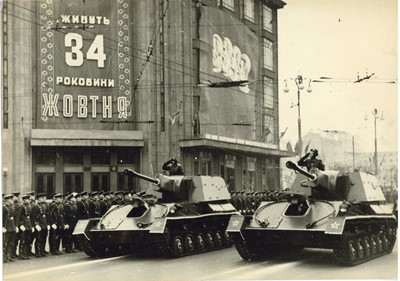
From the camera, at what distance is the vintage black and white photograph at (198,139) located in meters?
13.6

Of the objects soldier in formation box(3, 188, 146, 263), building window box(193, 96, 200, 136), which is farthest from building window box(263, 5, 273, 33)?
soldier in formation box(3, 188, 146, 263)

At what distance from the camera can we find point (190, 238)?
14.9 m

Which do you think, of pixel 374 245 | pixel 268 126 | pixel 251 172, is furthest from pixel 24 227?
pixel 251 172

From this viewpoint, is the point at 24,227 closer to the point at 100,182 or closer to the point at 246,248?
the point at 246,248

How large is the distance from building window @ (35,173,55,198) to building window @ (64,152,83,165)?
3.00ft

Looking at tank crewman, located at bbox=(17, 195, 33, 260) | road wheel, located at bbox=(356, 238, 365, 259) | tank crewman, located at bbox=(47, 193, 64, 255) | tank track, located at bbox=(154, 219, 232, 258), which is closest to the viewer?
road wheel, located at bbox=(356, 238, 365, 259)

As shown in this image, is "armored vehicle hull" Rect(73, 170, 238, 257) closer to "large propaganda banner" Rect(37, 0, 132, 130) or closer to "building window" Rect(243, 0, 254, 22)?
"large propaganda banner" Rect(37, 0, 132, 130)

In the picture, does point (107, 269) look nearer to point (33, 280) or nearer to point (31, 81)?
point (33, 280)

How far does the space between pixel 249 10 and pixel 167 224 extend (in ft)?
54.1

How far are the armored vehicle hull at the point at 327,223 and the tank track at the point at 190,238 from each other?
149 cm

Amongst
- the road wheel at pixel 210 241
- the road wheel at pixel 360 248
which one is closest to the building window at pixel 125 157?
the road wheel at pixel 210 241

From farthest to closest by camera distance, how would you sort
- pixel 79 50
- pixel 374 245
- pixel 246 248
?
pixel 79 50, pixel 374 245, pixel 246 248

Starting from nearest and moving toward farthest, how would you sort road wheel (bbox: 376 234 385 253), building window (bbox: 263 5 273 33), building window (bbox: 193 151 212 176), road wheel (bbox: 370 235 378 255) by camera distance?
road wheel (bbox: 370 235 378 255) → road wheel (bbox: 376 234 385 253) → building window (bbox: 263 5 273 33) → building window (bbox: 193 151 212 176)

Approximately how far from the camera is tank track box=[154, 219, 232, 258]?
548 inches
